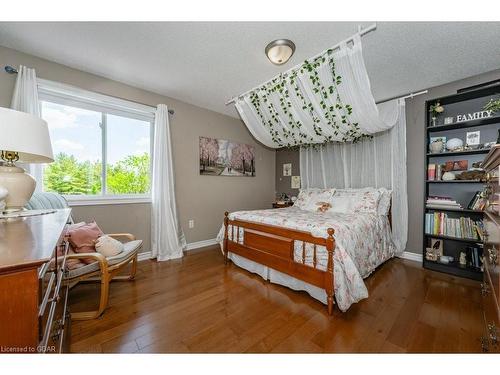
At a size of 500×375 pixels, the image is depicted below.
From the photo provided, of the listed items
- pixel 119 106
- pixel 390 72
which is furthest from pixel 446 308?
pixel 119 106

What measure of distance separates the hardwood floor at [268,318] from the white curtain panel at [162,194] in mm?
570

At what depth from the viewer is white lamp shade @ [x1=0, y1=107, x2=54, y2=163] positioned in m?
1.08

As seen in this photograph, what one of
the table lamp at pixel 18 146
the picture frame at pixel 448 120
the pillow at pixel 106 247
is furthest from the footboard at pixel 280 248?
the picture frame at pixel 448 120

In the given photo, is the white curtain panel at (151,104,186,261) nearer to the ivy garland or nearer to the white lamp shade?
the ivy garland

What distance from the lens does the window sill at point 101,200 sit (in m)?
2.45

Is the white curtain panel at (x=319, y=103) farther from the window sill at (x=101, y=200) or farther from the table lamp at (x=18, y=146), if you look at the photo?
the table lamp at (x=18, y=146)

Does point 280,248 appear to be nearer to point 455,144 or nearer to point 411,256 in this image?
point 411,256

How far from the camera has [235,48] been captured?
2.04 m

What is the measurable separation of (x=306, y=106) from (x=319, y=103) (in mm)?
170

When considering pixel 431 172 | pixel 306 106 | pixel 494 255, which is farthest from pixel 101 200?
pixel 431 172

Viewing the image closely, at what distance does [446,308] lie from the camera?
181 cm

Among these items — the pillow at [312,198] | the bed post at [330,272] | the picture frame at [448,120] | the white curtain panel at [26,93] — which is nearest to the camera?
the bed post at [330,272]
